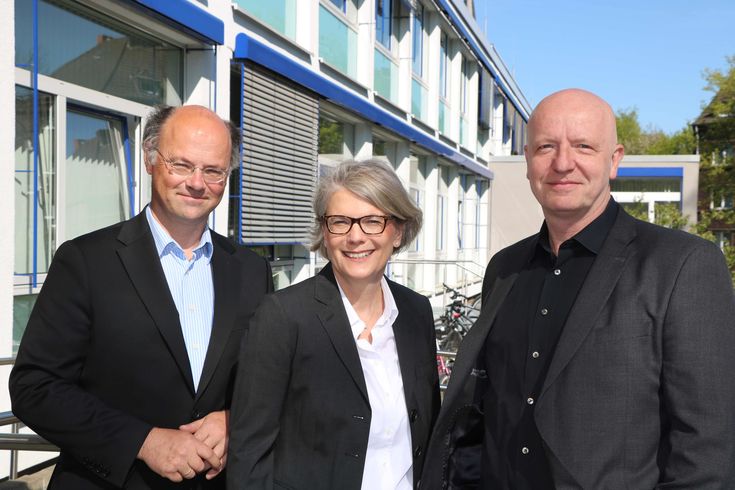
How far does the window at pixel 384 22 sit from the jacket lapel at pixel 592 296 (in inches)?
436

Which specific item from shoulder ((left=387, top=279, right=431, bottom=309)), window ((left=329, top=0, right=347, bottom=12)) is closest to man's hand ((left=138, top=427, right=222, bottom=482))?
shoulder ((left=387, top=279, right=431, bottom=309))

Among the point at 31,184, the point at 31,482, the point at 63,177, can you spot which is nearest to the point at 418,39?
the point at 63,177

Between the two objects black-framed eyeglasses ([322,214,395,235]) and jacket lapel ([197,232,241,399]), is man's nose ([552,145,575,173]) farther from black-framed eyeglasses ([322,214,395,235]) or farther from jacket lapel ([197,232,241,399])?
jacket lapel ([197,232,241,399])

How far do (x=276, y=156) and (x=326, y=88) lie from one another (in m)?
1.73

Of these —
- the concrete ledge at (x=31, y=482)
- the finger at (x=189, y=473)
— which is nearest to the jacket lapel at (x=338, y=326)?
the finger at (x=189, y=473)

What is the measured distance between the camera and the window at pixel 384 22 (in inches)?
500

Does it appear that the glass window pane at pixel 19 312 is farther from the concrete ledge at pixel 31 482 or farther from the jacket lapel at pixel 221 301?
the jacket lapel at pixel 221 301

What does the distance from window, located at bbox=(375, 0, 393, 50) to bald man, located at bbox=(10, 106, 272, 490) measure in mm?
10834

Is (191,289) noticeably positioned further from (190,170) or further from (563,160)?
(563,160)

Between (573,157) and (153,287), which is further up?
(573,157)

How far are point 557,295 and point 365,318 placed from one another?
24.6 inches

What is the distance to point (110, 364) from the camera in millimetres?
2014

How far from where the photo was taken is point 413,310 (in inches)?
96.5

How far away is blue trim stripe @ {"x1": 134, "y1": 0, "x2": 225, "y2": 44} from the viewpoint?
5.80m
